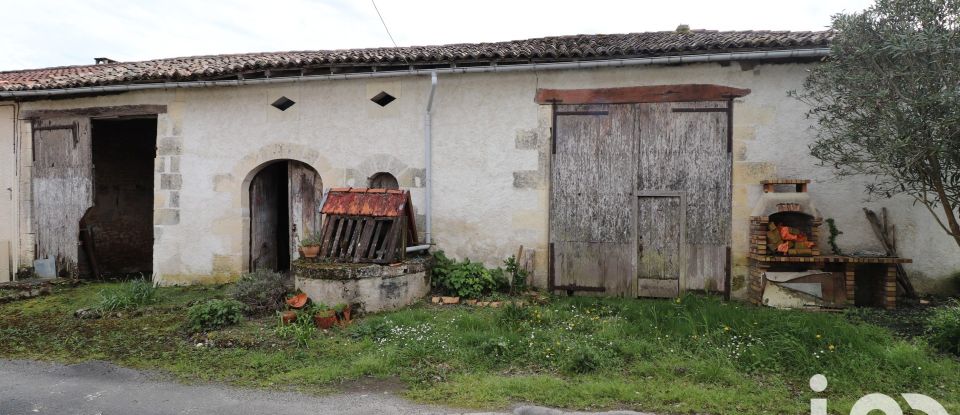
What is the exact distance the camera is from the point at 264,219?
929cm

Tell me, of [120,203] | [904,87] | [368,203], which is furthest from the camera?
[120,203]

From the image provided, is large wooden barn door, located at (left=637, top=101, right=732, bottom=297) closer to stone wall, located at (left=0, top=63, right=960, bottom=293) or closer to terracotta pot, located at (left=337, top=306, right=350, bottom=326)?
stone wall, located at (left=0, top=63, right=960, bottom=293)

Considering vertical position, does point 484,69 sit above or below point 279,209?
above

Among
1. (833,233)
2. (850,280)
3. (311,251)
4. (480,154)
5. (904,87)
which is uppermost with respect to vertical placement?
(904,87)

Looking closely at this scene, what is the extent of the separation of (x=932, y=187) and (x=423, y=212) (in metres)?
6.28

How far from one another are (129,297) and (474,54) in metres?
6.01

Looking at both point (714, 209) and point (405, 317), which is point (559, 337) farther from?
point (714, 209)

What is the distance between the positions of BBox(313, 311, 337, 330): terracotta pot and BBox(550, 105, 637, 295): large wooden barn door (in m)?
3.27

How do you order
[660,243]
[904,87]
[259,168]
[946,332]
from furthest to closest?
1. [259,168]
2. [660,243]
3. [904,87]
4. [946,332]

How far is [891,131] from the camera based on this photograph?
5.38 m

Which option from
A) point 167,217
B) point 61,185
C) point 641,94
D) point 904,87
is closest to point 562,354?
point 641,94

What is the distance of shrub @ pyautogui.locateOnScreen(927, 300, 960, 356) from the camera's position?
491cm

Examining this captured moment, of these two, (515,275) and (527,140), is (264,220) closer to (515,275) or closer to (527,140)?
(515,275)

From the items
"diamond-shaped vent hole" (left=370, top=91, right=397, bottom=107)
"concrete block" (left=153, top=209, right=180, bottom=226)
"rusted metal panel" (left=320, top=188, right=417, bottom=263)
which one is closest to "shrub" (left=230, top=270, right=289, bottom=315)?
"rusted metal panel" (left=320, top=188, right=417, bottom=263)
